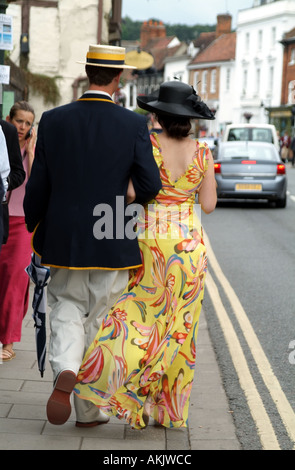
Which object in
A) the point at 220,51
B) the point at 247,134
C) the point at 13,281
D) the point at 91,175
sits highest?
the point at 220,51

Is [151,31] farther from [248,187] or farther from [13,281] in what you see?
[13,281]

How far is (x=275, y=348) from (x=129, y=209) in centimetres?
281

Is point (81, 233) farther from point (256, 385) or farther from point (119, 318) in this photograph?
point (256, 385)

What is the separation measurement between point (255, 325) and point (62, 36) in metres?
19.2

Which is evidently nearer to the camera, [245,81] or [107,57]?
[107,57]

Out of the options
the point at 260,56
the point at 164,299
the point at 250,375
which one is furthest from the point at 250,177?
the point at 260,56

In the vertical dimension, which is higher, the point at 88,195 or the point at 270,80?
the point at 270,80

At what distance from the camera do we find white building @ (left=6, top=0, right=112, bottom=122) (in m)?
25.2

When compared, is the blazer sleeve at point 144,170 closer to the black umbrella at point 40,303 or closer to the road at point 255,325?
the black umbrella at point 40,303

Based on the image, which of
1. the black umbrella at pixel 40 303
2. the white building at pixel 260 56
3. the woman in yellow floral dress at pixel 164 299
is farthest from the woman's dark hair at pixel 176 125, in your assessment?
the white building at pixel 260 56

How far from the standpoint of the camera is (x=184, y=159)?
4.70 metres

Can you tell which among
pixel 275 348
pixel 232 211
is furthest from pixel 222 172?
pixel 275 348

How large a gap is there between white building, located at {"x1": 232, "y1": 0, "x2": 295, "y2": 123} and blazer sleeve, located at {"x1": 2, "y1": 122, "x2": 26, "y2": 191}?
63.9 m

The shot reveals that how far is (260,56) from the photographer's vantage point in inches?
2923
